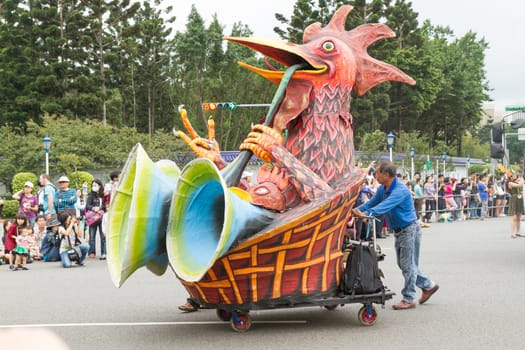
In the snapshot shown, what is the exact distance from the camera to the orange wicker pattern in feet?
23.9

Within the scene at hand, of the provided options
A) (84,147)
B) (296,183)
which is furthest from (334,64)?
(84,147)

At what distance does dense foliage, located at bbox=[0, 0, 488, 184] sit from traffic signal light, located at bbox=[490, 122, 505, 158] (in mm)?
28898

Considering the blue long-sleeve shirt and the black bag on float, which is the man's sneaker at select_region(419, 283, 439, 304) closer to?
the blue long-sleeve shirt

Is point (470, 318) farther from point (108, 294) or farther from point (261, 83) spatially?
point (261, 83)

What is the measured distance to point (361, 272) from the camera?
25.3 feet

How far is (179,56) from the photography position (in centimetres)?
5869

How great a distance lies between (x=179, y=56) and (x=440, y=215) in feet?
116

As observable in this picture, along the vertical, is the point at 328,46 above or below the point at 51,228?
above

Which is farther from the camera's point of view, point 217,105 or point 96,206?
point 217,105

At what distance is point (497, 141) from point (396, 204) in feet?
17.0

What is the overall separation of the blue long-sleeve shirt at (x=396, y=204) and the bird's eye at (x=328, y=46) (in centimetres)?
173

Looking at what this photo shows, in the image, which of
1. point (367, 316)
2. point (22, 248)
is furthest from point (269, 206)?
point (22, 248)

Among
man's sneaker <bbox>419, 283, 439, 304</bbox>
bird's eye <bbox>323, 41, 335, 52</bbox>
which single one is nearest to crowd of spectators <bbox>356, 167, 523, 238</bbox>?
man's sneaker <bbox>419, 283, 439, 304</bbox>

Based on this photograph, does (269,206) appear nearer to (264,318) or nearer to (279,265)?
(279,265)
